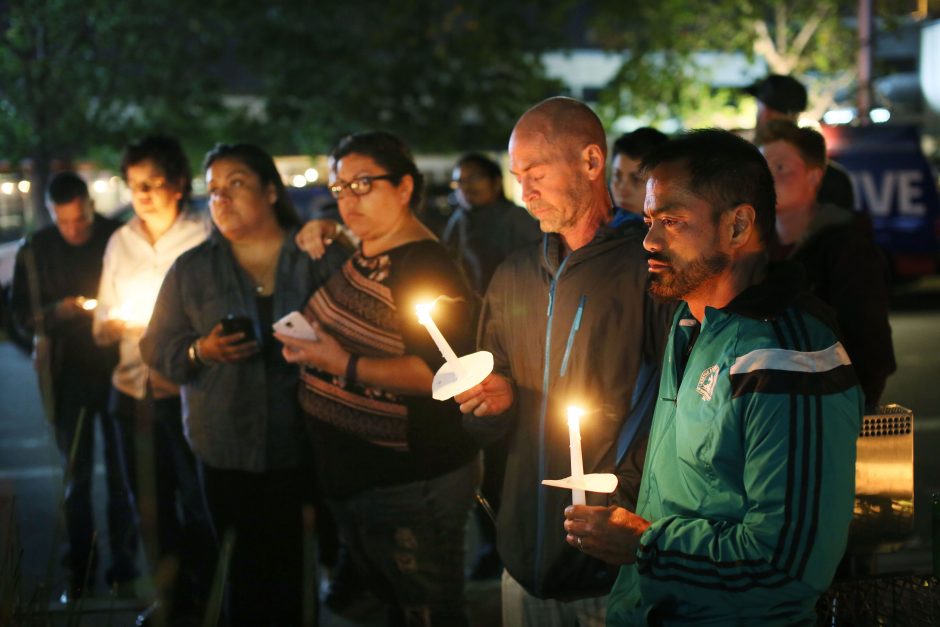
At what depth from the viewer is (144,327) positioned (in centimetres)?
478

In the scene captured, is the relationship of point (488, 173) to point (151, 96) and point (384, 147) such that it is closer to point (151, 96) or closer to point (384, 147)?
point (384, 147)

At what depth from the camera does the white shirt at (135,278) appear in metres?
4.80

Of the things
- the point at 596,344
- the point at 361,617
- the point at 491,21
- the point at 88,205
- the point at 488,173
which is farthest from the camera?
the point at 491,21

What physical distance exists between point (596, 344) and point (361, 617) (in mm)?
2616

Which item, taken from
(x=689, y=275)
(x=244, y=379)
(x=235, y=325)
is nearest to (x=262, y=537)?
(x=244, y=379)

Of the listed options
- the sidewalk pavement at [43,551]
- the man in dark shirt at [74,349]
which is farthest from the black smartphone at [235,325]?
the man in dark shirt at [74,349]

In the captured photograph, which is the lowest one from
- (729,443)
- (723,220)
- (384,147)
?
(729,443)

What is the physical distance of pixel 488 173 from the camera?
297 inches

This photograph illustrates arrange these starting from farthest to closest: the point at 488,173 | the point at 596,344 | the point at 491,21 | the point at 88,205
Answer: the point at 491,21, the point at 488,173, the point at 88,205, the point at 596,344

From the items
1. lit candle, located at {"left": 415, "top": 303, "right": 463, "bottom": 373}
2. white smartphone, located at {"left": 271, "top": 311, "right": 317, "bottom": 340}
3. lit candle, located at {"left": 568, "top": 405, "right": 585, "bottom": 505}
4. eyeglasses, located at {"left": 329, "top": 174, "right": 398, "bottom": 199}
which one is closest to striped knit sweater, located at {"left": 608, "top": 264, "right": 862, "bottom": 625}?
lit candle, located at {"left": 568, "top": 405, "right": 585, "bottom": 505}

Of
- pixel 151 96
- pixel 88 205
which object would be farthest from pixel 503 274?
pixel 151 96

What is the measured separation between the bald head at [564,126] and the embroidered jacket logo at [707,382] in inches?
41.1

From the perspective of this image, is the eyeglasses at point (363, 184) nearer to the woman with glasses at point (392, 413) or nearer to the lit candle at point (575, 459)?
the woman with glasses at point (392, 413)

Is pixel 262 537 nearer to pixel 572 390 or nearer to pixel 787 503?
pixel 572 390
